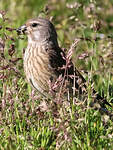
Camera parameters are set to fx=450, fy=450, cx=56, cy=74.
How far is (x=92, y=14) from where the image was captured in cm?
442

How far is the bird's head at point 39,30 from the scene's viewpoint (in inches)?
171

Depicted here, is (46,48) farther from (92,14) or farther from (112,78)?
(112,78)

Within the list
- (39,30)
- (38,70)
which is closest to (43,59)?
(38,70)

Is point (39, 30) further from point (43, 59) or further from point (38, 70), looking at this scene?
point (38, 70)

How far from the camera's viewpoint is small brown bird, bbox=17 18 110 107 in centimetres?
407

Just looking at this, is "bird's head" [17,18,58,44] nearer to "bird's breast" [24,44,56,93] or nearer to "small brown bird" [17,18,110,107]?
"small brown bird" [17,18,110,107]

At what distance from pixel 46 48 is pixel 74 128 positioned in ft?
4.08

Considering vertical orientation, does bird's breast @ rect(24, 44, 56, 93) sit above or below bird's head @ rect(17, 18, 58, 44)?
below

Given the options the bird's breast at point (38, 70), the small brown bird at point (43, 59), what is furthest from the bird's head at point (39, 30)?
the bird's breast at point (38, 70)

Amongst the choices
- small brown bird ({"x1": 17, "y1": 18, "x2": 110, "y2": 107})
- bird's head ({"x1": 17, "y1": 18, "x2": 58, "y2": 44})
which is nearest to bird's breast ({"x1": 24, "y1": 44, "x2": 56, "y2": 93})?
small brown bird ({"x1": 17, "y1": 18, "x2": 110, "y2": 107})

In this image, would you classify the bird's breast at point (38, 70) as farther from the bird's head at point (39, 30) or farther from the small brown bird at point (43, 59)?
the bird's head at point (39, 30)

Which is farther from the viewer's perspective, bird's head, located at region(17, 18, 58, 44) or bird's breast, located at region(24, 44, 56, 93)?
bird's head, located at region(17, 18, 58, 44)

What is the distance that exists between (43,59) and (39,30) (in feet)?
1.20

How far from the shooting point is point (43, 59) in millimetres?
4148
